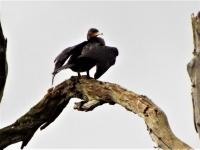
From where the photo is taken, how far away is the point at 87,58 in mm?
6941

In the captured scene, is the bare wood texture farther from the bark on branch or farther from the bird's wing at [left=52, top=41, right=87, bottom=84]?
the bird's wing at [left=52, top=41, right=87, bottom=84]

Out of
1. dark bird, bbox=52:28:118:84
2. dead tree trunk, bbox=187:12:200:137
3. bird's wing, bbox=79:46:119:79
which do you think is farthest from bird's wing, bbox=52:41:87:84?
dead tree trunk, bbox=187:12:200:137

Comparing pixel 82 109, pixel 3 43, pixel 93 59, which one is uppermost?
pixel 3 43

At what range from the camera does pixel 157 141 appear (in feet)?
18.3

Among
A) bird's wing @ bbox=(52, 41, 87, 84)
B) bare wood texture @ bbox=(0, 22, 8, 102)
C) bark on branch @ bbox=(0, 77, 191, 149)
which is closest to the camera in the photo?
bare wood texture @ bbox=(0, 22, 8, 102)

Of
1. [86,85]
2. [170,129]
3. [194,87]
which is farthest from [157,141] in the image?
[86,85]

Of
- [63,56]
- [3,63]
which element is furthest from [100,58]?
[3,63]

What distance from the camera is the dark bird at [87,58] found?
6.95 meters

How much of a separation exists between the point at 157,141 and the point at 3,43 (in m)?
1.51

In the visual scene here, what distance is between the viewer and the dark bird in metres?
6.95

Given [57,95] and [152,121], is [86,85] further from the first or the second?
[152,121]

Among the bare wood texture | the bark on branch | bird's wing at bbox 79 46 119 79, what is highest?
the bare wood texture

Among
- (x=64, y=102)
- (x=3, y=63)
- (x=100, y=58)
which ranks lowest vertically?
(x=64, y=102)

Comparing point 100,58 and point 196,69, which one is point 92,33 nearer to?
point 100,58
